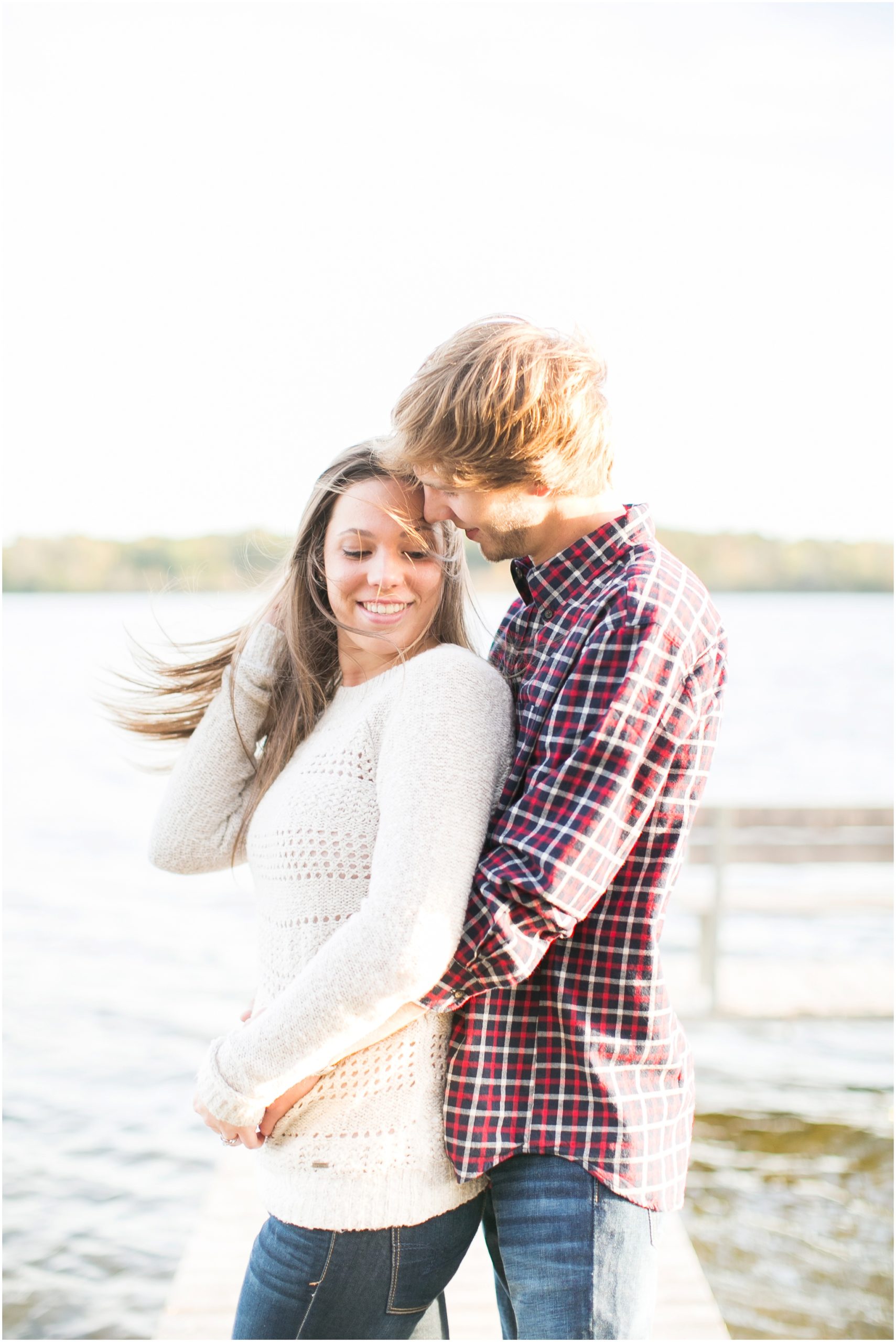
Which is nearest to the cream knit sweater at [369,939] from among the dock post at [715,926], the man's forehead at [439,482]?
the man's forehead at [439,482]

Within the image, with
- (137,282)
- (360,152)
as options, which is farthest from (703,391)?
(360,152)

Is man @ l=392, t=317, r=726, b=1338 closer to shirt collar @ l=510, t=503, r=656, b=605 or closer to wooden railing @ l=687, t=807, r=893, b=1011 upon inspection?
shirt collar @ l=510, t=503, r=656, b=605

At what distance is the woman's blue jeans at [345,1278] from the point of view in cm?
135

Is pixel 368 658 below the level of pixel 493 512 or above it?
below

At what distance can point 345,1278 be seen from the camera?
1353 millimetres

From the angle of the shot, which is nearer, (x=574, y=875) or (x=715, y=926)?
(x=574, y=875)

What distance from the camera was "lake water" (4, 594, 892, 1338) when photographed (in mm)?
3922

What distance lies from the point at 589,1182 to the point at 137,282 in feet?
110

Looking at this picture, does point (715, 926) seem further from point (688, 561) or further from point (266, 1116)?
point (688, 561)

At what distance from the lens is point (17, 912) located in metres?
9.73

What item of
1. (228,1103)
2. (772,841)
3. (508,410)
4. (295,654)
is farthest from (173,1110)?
(508,410)

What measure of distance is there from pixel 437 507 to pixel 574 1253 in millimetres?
960

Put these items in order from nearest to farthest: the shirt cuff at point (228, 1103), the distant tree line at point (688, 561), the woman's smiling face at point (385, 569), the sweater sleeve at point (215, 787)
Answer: the shirt cuff at point (228, 1103)
the woman's smiling face at point (385, 569)
the sweater sleeve at point (215, 787)
the distant tree line at point (688, 561)

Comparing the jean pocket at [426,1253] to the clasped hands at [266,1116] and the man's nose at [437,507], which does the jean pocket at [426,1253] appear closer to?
the clasped hands at [266,1116]
